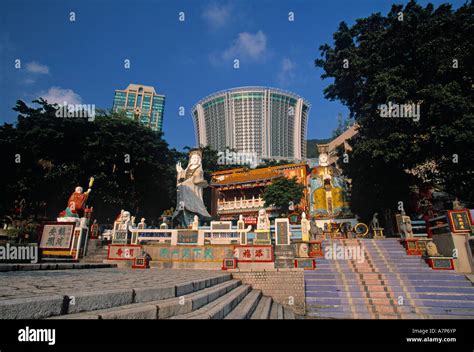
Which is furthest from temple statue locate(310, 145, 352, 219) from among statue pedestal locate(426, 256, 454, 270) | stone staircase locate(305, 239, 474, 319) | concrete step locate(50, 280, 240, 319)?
concrete step locate(50, 280, 240, 319)

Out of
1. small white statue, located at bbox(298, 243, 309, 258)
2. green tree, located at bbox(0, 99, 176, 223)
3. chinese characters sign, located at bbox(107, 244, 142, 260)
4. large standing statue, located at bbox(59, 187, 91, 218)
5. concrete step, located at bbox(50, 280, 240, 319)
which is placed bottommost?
chinese characters sign, located at bbox(107, 244, 142, 260)

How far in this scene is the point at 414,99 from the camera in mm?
15359

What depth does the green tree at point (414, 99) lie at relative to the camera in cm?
1362

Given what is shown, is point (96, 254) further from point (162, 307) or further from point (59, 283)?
point (162, 307)

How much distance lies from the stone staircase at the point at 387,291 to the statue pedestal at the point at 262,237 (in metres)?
2.32

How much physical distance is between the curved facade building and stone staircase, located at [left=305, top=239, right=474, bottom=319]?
6176 cm

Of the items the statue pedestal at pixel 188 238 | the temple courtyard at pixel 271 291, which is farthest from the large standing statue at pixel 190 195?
the temple courtyard at pixel 271 291

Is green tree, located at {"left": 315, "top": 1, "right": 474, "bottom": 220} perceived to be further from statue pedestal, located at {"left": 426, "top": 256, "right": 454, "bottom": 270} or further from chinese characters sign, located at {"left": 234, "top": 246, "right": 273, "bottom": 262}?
chinese characters sign, located at {"left": 234, "top": 246, "right": 273, "bottom": 262}

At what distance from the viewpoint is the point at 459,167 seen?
13.9m

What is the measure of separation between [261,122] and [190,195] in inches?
2224

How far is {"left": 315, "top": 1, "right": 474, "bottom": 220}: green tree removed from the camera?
13.6 m

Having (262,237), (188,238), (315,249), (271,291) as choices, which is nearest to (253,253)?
(262,237)

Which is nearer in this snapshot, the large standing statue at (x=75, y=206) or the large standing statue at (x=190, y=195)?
the large standing statue at (x=75, y=206)

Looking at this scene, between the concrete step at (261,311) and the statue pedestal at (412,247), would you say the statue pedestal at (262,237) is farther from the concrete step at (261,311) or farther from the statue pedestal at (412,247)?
the statue pedestal at (412,247)
